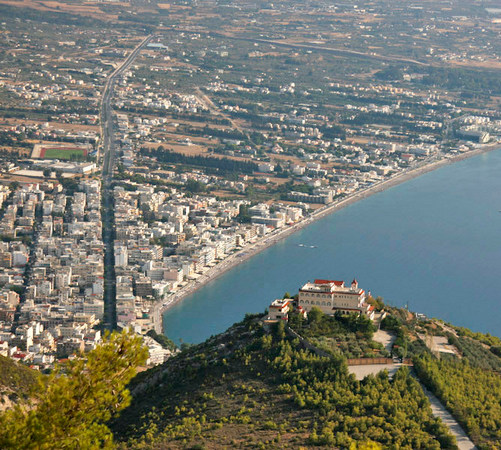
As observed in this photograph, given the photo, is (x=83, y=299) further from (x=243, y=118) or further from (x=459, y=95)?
(x=459, y=95)

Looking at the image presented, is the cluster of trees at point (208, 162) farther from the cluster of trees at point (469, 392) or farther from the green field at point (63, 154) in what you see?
the cluster of trees at point (469, 392)

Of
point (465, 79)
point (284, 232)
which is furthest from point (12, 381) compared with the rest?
point (465, 79)

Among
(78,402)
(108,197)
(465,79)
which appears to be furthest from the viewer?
(465,79)

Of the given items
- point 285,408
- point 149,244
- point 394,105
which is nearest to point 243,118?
point 394,105

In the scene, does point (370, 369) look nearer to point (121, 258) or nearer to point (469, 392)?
point (469, 392)

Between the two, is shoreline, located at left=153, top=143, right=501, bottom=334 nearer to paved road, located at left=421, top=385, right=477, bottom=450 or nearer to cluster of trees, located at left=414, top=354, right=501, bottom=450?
cluster of trees, located at left=414, top=354, right=501, bottom=450

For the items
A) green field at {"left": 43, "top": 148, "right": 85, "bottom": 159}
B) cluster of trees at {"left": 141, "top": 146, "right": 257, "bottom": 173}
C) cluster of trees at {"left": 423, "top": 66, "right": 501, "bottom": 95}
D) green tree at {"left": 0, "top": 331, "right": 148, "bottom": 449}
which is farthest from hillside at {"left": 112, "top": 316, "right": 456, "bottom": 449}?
cluster of trees at {"left": 423, "top": 66, "right": 501, "bottom": 95}
